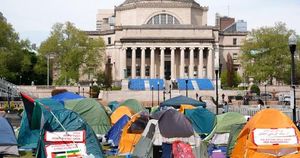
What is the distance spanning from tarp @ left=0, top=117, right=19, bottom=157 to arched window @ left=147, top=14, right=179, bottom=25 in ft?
294

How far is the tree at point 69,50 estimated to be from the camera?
8631 centimetres

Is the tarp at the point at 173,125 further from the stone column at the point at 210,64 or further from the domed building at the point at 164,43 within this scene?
the stone column at the point at 210,64

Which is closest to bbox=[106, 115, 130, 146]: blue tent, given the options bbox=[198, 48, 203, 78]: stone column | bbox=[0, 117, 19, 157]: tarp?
bbox=[0, 117, 19, 157]: tarp

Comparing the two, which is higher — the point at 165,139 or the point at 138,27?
the point at 138,27

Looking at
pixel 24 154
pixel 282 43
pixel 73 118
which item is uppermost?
pixel 282 43

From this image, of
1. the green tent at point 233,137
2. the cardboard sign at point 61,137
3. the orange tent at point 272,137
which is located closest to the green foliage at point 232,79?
the green tent at point 233,137

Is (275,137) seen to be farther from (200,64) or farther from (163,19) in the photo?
(163,19)

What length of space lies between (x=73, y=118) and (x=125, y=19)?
297 feet

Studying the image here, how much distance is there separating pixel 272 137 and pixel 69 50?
72576 millimetres

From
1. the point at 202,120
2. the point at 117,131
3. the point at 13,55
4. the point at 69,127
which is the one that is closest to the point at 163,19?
the point at 13,55

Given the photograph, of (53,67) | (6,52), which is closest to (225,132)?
(6,52)

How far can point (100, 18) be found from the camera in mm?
131375

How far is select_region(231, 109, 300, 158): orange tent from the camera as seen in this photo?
16234 millimetres

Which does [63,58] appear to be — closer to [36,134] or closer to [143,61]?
[143,61]
